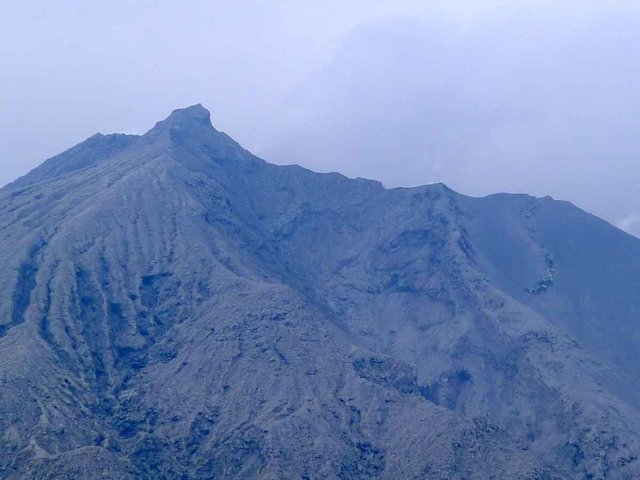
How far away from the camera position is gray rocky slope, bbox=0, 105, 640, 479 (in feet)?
368

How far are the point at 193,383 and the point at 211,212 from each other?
172 ft

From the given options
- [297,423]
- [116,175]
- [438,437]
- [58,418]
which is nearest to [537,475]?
[438,437]

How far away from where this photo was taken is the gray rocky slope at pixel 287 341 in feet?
368

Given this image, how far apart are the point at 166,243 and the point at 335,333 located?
113 ft

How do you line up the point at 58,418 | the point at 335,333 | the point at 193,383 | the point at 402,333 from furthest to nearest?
1. the point at 402,333
2. the point at 335,333
3. the point at 193,383
4. the point at 58,418

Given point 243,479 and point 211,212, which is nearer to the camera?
point 243,479

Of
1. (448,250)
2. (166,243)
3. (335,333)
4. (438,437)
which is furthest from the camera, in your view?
(448,250)

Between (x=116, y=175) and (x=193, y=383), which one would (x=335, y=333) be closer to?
(x=193, y=383)

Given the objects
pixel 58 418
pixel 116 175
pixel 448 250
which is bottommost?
pixel 58 418

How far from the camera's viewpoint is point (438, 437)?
115375mm

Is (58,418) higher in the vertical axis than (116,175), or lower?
lower

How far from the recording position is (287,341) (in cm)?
13262

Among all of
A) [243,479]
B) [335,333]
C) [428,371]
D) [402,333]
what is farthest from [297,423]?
[402,333]

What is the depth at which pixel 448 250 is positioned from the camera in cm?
18188
